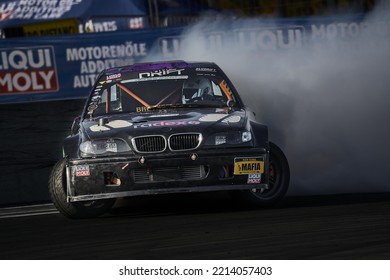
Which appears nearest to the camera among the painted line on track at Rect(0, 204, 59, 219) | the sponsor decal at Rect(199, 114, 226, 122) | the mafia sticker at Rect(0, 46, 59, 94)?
the sponsor decal at Rect(199, 114, 226, 122)

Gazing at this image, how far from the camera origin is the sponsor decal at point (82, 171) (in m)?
9.95

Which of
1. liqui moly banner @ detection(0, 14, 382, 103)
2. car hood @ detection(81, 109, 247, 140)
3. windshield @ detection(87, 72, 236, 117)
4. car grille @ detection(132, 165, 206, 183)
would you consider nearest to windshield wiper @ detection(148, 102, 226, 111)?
windshield @ detection(87, 72, 236, 117)

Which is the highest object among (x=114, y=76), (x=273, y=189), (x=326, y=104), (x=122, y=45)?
(x=114, y=76)

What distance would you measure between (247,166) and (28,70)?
22.6ft

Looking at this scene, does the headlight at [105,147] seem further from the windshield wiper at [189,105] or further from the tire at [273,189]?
the tire at [273,189]

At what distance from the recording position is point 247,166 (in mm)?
9930

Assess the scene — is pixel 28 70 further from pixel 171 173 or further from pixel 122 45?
pixel 171 173

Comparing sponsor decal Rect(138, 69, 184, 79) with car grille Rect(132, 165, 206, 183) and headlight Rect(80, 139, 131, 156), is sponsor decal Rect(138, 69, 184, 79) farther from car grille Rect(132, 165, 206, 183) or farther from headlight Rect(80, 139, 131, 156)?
car grille Rect(132, 165, 206, 183)

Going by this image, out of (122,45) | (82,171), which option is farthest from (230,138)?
(122,45)

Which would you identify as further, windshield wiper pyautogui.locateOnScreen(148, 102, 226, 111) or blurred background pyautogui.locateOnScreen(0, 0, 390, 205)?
blurred background pyautogui.locateOnScreen(0, 0, 390, 205)

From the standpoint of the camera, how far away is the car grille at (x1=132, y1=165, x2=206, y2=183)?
982cm

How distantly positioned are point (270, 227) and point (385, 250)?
1.69 metres

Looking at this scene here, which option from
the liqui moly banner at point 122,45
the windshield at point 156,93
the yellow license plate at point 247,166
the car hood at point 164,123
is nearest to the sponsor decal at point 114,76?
the windshield at point 156,93

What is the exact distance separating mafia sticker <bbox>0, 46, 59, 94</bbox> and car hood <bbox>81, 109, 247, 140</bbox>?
555 centimetres
